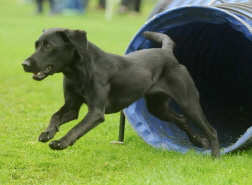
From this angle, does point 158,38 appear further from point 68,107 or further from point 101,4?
point 101,4

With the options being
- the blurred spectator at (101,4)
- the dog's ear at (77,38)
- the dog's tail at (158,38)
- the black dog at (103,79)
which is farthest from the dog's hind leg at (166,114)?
the blurred spectator at (101,4)

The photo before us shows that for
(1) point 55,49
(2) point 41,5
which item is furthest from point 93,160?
(2) point 41,5

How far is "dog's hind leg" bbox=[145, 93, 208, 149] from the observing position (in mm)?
5949

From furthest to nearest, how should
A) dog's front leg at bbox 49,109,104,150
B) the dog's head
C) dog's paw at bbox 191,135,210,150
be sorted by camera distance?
dog's paw at bbox 191,135,210,150
the dog's head
dog's front leg at bbox 49,109,104,150

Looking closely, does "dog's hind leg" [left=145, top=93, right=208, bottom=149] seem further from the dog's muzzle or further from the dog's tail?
the dog's muzzle

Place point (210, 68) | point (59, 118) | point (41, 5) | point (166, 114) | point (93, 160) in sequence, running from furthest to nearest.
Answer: point (41, 5)
point (210, 68)
point (166, 114)
point (93, 160)
point (59, 118)

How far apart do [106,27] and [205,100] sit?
16.7 m

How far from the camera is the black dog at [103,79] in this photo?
464 centimetres

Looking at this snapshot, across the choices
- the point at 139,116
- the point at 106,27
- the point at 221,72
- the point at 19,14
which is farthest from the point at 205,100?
the point at 19,14

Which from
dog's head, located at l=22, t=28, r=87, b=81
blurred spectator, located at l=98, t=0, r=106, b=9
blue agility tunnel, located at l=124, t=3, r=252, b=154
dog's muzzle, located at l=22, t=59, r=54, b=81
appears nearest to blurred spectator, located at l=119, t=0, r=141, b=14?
blurred spectator, located at l=98, t=0, r=106, b=9

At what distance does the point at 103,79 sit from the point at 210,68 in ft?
9.08

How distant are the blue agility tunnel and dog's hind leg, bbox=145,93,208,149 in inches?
4.2

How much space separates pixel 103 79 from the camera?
4945mm

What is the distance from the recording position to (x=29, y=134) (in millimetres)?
6562
